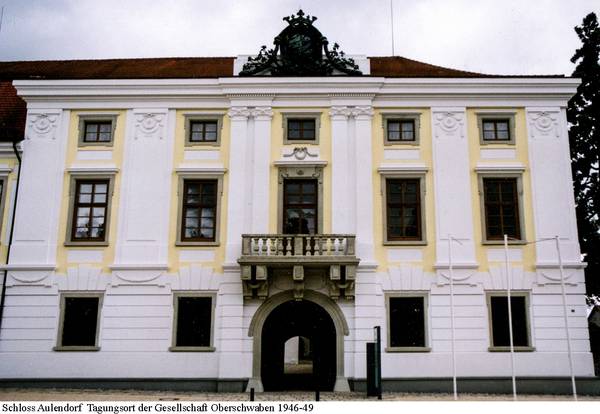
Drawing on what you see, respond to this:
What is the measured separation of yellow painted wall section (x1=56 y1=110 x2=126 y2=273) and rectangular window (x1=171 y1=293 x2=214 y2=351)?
8.96 ft

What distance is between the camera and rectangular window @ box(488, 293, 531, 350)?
802 inches

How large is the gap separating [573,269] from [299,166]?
9.30 meters

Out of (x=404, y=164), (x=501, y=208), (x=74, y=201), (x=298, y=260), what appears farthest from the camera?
(x=74, y=201)

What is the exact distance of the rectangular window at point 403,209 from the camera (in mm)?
21281

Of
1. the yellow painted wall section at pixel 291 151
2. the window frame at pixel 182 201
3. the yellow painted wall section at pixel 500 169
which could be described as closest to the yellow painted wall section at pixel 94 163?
the window frame at pixel 182 201

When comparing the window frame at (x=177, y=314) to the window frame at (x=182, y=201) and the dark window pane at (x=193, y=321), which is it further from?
the window frame at (x=182, y=201)

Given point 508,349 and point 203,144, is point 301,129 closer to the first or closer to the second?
point 203,144

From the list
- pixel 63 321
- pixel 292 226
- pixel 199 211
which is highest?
pixel 199 211

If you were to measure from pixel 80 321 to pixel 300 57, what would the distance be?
11.4 metres

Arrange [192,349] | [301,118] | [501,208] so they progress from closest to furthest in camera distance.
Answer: [192,349], [501,208], [301,118]

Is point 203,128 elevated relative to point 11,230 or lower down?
elevated

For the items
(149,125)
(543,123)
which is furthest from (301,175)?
(543,123)

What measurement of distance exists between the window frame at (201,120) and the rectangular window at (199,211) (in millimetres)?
1295

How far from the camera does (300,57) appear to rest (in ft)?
74.2
